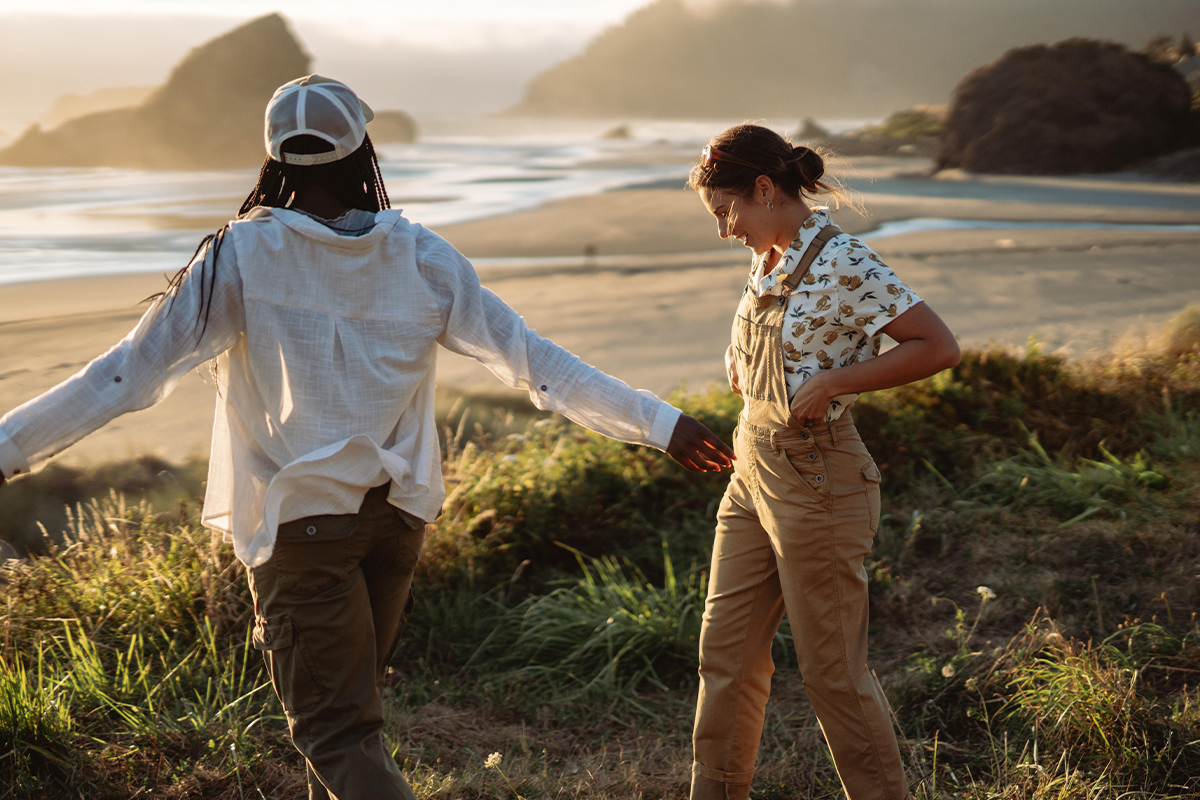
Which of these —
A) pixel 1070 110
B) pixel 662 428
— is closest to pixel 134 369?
pixel 662 428

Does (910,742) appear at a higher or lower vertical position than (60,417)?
lower

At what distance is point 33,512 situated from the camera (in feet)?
15.3

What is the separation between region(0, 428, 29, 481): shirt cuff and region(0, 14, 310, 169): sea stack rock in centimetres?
867

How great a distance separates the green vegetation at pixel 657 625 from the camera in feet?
9.02

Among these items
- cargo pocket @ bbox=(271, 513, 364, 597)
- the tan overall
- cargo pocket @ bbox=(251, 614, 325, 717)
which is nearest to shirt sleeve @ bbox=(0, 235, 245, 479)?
cargo pocket @ bbox=(271, 513, 364, 597)

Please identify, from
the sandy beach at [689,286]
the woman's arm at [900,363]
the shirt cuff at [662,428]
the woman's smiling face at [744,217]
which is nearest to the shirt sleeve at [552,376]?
the shirt cuff at [662,428]

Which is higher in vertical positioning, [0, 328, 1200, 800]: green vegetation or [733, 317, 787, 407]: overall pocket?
[733, 317, 787, 407]: overall pocket

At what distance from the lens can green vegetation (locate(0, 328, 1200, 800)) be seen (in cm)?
275

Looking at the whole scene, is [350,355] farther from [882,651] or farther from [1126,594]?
[1126,594]

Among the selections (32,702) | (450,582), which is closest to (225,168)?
(450,582)

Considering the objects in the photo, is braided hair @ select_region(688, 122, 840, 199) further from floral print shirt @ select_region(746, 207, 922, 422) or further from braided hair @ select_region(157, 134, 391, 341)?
braided hair @ select_region(157, 134, 391, 341)

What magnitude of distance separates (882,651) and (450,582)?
186 centimetres

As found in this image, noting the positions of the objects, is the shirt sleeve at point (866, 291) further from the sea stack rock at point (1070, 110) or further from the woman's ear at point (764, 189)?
the sea stack rock at point (1070, 110)

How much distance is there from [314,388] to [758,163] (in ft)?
3.66
